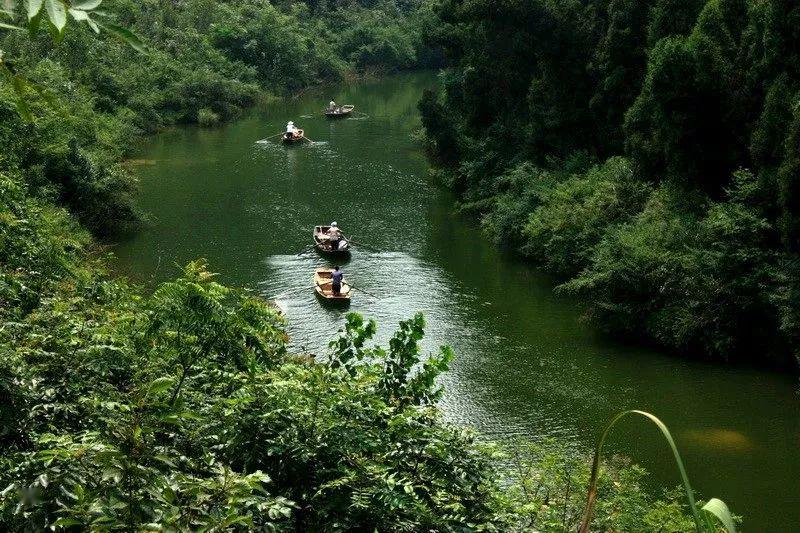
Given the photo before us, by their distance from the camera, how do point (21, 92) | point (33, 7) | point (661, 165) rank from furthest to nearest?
point (661, 165), point (21, 92), point (33, 7)

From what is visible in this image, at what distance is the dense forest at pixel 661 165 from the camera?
14148 mm

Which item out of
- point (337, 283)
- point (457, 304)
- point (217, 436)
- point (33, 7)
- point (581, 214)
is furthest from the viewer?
point (581, 214)

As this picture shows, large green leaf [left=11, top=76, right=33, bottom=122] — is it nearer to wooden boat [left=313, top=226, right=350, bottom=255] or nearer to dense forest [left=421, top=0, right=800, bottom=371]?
dense forest [left=421, top=0, right=800, bottom=371]

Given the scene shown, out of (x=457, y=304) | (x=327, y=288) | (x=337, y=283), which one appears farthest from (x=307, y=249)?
(x=457, y=304)

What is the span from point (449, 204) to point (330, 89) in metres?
27.2

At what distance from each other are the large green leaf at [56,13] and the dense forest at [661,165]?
1296 cm

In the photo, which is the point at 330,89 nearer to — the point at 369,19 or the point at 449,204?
the point at 369,19

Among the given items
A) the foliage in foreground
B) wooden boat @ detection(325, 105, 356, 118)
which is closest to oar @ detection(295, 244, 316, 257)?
the foliage in foreground

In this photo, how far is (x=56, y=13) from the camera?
165 cm

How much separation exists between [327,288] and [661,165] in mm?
7333

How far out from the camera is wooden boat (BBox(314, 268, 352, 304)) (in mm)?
17141

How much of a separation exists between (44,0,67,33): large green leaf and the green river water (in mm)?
10485

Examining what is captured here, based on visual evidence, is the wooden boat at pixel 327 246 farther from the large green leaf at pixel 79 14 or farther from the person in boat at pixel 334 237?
the large green leaf at pixel 79 14

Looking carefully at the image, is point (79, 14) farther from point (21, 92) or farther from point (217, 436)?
point (217, 436)
